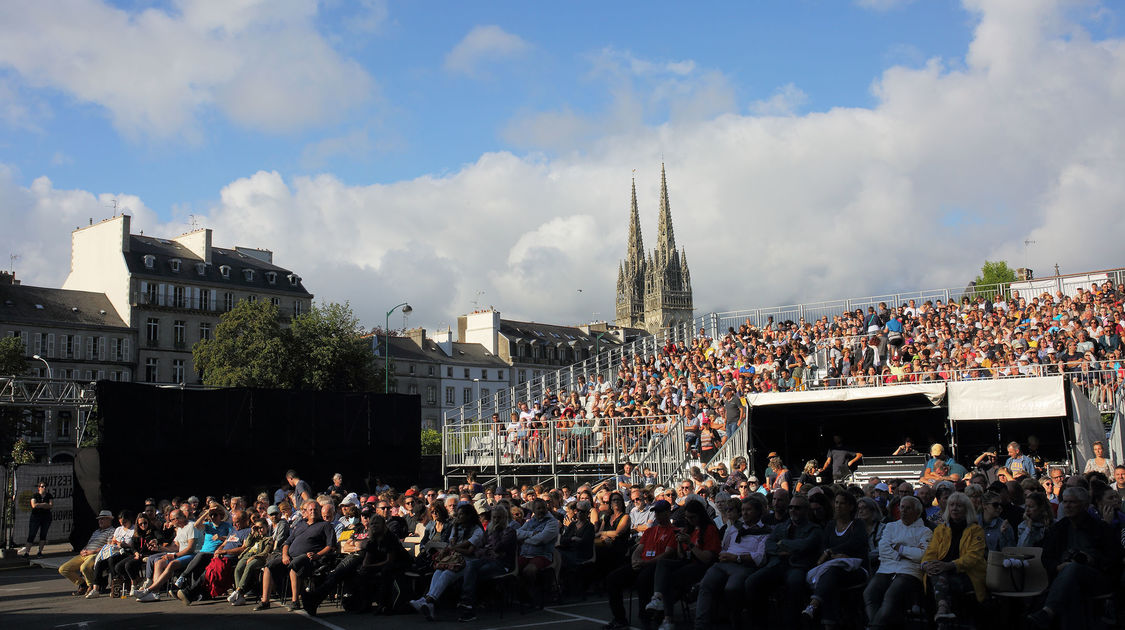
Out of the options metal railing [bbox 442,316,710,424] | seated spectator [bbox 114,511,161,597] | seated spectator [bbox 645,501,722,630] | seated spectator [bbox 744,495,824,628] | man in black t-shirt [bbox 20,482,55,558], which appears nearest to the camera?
seated spectator [bbox 744,495,824,628]

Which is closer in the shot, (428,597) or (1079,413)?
(428,597)

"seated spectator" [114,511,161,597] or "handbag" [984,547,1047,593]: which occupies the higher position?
"handbag" [984,547,1047,593]

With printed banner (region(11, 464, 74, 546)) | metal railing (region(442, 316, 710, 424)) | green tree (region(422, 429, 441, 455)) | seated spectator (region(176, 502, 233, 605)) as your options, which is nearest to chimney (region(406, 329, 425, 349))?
green tree (region(422, 429, 441, 455))

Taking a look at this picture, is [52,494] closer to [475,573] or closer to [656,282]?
[475,573]

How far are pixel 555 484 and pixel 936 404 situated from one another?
835 cm

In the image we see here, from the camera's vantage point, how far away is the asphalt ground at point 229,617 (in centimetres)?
959

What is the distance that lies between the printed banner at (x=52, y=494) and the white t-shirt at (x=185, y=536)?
7875 millimetres

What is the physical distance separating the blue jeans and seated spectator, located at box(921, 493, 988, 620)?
4.57 m

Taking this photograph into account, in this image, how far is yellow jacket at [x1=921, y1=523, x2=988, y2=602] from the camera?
7.30 metres

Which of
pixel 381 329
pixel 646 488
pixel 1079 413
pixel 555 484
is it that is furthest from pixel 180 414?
pixel 381 329

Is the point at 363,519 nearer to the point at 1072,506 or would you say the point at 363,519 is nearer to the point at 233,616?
the point at 233,616

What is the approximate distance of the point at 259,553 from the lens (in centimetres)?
1169

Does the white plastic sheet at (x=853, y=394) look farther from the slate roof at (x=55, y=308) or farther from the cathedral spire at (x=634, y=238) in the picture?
the cathedral spire at (x=634, y=238)

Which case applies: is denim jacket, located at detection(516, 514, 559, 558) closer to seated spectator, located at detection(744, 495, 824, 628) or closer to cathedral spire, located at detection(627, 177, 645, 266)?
seated spectator, located at detection(744, 495, 824, 628)
